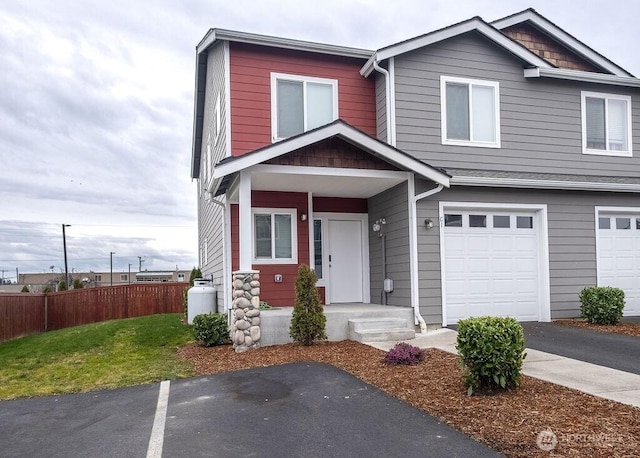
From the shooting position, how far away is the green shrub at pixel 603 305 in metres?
10.3

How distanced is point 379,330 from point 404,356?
91.2 inches

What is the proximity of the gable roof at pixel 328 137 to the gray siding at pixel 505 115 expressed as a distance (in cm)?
115

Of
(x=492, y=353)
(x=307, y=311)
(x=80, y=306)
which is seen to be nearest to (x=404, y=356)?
(x=492, y=353)

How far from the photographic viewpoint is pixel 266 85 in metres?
11.0

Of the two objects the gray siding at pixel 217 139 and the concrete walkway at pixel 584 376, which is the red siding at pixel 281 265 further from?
the concrete walkway at pixel 584 376

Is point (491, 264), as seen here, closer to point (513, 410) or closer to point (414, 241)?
point (414, 241)

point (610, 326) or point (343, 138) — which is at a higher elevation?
point (343, 138)

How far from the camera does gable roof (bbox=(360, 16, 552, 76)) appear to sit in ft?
35.3

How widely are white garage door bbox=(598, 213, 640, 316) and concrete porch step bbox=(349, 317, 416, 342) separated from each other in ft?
17.6

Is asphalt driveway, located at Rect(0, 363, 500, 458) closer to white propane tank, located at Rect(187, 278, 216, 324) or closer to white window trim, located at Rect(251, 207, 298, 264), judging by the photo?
white window trim, located at Rect(251, 207, 298, 264)

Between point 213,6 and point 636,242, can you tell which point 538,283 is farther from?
point 213,6

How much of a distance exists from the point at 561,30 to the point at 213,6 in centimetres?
906

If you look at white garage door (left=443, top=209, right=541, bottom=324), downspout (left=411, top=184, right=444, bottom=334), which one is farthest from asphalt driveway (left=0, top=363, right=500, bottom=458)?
white garage door (left=443, top=209, right=541, bottom=324)

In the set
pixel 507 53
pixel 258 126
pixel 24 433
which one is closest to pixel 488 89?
pixel 507 53
